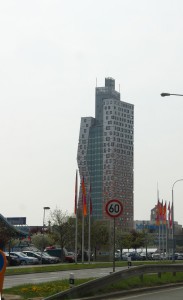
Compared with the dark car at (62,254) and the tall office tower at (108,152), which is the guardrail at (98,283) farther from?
the tall office tower at (108,152)

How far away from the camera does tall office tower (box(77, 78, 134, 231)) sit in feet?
494

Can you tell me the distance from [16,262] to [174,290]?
120 ft

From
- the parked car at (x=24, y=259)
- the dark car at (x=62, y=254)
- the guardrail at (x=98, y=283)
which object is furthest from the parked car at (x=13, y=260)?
the guardrail at (x=98, y=283)

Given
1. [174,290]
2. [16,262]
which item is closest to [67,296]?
[174,290]

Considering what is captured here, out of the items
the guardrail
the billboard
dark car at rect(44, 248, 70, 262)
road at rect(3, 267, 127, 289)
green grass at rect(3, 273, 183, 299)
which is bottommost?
dark car at rect(44, 248, 70, 262)

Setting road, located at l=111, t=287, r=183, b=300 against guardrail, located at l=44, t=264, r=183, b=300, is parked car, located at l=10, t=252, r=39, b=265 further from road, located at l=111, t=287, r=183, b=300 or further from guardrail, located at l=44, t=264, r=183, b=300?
road, located at l=111, t=287, r=183, b=300

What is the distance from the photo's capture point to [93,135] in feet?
505

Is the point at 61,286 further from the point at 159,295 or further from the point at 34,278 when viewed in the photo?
the point at 34,278

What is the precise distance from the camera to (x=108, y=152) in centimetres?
15600

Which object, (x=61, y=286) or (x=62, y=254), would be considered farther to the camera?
(x=62, y=254)

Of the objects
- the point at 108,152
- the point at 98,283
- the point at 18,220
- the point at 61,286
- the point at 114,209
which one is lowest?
the point at 61,286

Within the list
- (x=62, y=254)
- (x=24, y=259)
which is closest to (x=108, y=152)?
(x=62, y=254)

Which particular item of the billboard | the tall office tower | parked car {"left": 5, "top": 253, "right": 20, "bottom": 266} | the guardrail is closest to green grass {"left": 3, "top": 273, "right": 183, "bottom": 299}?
the guardrail

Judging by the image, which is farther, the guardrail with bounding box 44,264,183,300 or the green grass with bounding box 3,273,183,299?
the green grass with bounding box 3,273,183,299
